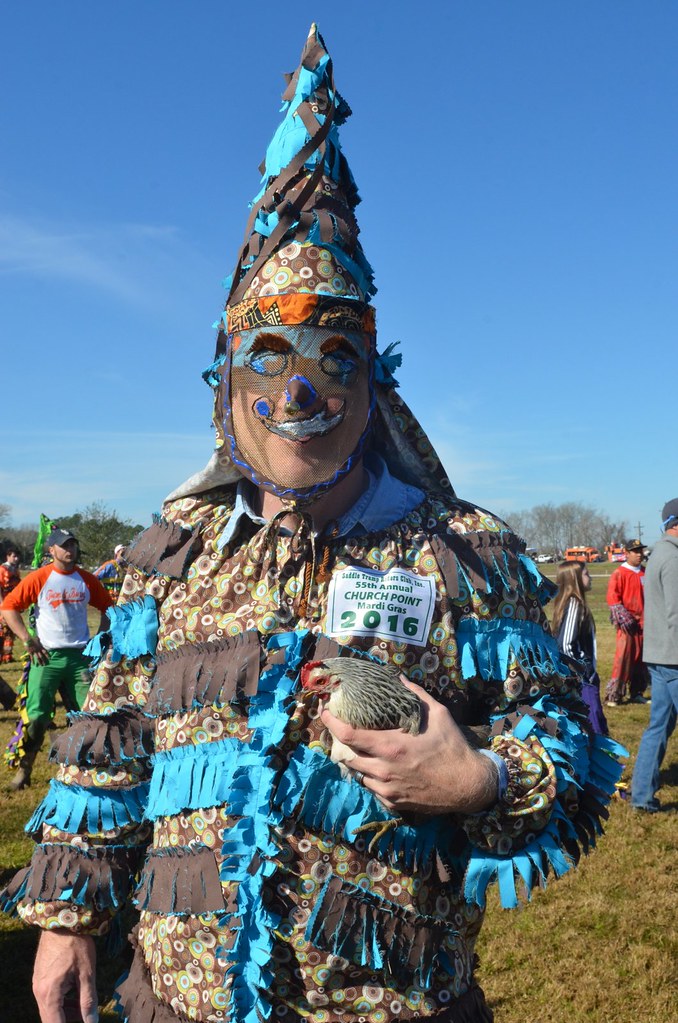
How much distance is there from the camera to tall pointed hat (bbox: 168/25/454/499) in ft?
6.13

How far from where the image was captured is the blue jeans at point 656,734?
649cm

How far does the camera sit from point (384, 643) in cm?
171

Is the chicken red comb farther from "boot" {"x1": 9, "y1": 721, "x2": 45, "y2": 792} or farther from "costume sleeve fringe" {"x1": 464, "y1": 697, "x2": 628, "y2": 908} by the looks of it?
"boot" {"x1": 9, "y1": 721, "x2": 45, "y2": 792}

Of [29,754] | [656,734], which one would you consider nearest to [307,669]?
[656,734]

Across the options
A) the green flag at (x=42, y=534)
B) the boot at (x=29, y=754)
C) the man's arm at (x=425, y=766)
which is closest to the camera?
the man's arm at (x=425, y=766)

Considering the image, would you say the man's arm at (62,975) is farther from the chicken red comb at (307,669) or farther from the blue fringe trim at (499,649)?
the blue fringe trim at (499,649)

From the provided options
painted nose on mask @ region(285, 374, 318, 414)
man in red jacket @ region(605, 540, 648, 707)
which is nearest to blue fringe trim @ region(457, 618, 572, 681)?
painted nose on mask @ region(285, 374, 318, 414)

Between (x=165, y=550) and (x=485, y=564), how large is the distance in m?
0.76

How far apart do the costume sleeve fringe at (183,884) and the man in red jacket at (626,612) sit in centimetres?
929

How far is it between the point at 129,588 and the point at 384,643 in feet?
2.27

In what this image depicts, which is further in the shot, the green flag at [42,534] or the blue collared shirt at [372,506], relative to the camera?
the green flag at [42,534]

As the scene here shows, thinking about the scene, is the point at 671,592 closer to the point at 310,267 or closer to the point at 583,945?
the point at 583,945

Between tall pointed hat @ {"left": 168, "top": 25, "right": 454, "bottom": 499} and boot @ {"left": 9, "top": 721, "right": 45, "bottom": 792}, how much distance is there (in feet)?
18.4

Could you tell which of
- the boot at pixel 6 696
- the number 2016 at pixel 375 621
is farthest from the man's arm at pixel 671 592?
the boot at pixel 6 696
